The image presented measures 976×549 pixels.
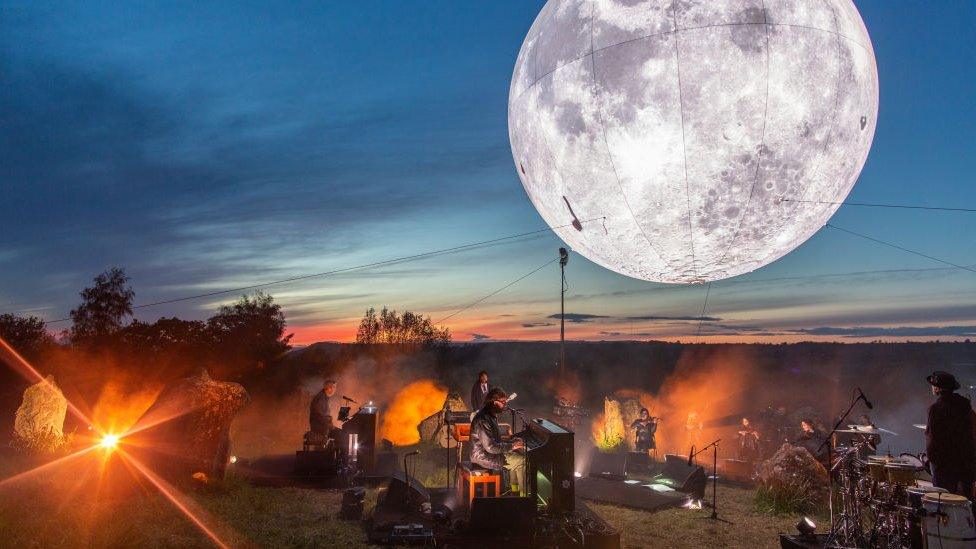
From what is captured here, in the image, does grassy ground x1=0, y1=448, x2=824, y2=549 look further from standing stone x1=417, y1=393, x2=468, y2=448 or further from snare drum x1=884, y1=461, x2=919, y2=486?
standing stone x1=417, y1=393, x2=468, y2=448

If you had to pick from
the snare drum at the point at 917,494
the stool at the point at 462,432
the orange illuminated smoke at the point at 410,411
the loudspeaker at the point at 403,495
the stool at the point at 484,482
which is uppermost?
the snare drum at the point at 917,494

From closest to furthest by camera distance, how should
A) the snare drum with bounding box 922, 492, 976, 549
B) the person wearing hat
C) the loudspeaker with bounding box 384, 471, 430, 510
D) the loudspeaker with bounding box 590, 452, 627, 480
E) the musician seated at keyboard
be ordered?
the snare drum with bounding box 922, 492, 976, 549
the person wearing hat
the musician seated at keyboard
the loudspeaker with bounding box 384, 471, 430, 510
the loudspeaker with bounding box 590, 452, 627, 480

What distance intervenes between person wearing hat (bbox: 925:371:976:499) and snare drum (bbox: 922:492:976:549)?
5.64 ft

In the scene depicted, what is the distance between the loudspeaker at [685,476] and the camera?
1086 cm

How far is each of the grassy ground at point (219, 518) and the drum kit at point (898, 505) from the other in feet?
7.32

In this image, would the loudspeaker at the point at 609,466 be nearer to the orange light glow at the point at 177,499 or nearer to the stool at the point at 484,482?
the stool at the point at 484,482

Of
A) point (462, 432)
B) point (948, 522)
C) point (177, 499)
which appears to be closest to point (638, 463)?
point (462, 432)

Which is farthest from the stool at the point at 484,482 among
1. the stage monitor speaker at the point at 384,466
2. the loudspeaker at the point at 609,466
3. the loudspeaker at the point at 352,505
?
the loudspeaker at the point at 609,466

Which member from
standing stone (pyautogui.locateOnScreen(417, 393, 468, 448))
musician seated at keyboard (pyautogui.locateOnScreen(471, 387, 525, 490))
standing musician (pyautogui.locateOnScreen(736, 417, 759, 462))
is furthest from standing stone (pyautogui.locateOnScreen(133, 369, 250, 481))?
standing musician (pyautogui.locateOnScreen(736, 417, 759, 462))

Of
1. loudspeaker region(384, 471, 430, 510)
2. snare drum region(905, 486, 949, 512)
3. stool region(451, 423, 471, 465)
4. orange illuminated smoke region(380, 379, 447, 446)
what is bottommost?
orange illuminated smoke region(380, 379, 447, 446)

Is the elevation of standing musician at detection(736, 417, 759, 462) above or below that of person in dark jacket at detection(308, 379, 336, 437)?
below

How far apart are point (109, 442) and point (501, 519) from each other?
11.6 m

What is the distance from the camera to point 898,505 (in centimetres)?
592

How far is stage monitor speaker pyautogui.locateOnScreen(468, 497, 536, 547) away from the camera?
23.0 feet
